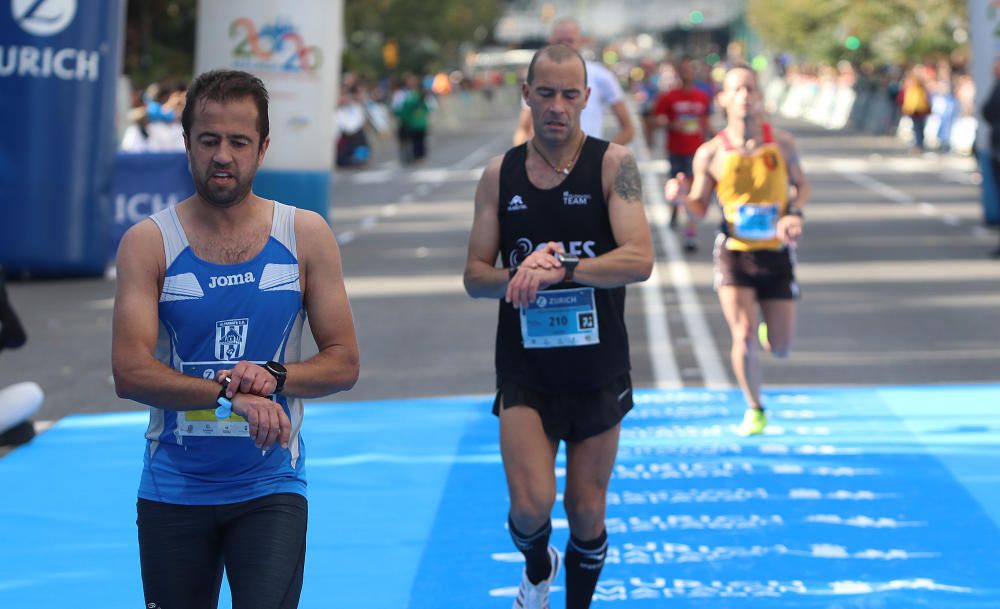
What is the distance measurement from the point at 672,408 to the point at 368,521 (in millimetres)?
3292

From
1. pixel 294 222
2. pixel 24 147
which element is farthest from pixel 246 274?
pixel 24 147

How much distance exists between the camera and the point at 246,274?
4.21 metres

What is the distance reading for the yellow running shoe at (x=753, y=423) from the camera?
31.8ft

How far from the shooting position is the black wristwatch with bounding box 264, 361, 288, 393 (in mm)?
4102

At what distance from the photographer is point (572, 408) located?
5695 mm

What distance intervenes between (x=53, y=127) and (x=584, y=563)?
12487 mm

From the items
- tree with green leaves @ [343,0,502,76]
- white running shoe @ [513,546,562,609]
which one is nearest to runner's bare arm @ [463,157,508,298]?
white running shoe @ [513,546,562,609]

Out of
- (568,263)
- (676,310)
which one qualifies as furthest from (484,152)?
(568,263)

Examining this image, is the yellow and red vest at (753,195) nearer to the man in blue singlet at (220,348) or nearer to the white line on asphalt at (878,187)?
the man in blue singlet at (220,348)

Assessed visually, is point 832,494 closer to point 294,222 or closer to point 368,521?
point 368,521

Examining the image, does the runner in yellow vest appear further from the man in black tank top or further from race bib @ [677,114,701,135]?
race bib @ [677,114,701,135]

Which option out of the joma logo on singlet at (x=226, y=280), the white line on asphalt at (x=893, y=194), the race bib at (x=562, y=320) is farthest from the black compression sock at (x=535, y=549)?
the white line on asphalt at (x=893, y=194)

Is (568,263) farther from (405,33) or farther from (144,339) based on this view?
(405,33)

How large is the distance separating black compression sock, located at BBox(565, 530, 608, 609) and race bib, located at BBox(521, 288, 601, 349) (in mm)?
683
